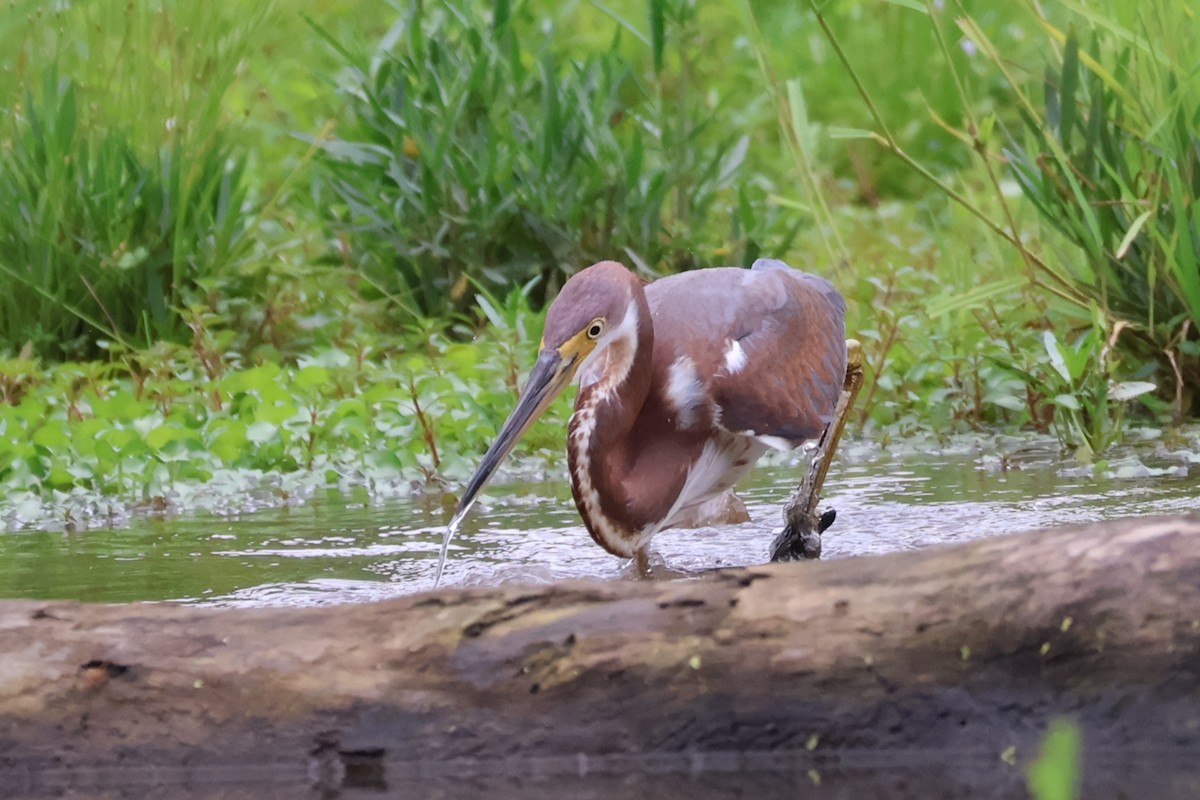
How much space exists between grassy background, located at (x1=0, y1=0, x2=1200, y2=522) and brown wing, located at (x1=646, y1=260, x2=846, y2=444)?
638 millimetres

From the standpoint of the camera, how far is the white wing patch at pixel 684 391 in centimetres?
407

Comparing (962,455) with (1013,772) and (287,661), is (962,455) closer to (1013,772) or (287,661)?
(1013,772)

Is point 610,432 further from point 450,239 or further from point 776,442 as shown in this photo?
point 450,239

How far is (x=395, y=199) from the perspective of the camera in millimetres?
6766

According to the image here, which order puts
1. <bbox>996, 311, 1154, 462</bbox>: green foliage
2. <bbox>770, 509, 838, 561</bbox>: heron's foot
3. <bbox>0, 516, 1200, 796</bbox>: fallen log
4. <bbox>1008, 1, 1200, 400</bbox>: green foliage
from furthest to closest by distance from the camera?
<bbox>996, 311, 1154, 462</bbox>: green foliage < <bbox>1008, 1, 1200, 400</bbox>: green foliage < <bbox>770, 509, 838, 561</bbox>: heron's foot < <bbox>0, 516, 1200, 796</bbox>: fallen log

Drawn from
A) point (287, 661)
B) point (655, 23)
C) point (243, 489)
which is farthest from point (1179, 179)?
point (287, 661)

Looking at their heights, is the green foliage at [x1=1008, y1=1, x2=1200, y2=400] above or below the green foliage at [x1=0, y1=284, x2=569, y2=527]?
above

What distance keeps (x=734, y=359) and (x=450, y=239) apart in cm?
279

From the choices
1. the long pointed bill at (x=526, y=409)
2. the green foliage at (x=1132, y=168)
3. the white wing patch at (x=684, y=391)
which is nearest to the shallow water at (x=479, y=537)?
the long pointed bill at (x=526, y=409)

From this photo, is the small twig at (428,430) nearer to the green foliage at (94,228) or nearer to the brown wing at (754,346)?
the brown wing at (754,346)

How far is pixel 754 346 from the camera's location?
14.1 ft

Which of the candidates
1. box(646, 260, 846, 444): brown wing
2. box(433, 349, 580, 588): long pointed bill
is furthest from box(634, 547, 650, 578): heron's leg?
box(433, 349, 580, 588): long pointed bill

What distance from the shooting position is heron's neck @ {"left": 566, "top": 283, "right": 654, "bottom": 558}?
388cm

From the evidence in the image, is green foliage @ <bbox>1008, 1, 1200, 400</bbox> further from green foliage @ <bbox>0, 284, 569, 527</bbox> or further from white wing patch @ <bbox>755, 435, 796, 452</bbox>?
green foliage @ <bbox>0, 284, 569, 527</bbox>
